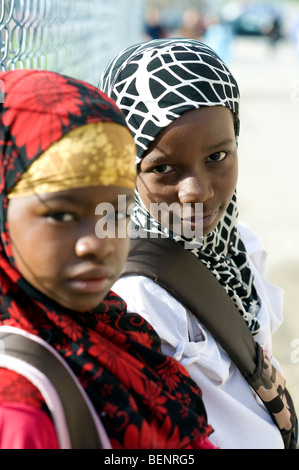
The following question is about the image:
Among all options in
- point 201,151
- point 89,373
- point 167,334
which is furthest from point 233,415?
point 201,151

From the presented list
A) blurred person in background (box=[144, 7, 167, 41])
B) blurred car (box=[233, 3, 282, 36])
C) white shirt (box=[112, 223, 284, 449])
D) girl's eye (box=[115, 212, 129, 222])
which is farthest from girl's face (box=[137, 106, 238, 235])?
blurred car (box=[233, 3, 282, 36])

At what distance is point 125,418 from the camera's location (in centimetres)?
125

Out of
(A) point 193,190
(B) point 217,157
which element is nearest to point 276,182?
(B) point 217,157

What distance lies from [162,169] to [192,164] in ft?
0.30

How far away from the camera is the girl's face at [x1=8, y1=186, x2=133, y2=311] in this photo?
1.19m

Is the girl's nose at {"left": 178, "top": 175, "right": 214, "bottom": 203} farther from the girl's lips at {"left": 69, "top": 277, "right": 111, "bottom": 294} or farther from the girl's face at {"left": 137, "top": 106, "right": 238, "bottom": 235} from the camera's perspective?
the girl's lips at {"left": 69, "top": 277, "right": 111, "bottom": 294}

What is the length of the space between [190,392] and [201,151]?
26.2 inches

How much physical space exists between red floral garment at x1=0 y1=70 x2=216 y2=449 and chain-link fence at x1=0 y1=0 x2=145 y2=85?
2.57ft

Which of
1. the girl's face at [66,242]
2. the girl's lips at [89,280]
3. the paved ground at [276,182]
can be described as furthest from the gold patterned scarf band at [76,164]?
the paved ground at [276,182]

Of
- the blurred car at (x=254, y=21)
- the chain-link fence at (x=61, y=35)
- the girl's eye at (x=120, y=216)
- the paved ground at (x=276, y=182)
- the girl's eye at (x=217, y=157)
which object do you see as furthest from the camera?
the blurred car at (x=254, y=21)

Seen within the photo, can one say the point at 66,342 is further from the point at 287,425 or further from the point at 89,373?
the point at 287,425

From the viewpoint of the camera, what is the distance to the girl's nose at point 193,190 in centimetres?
170

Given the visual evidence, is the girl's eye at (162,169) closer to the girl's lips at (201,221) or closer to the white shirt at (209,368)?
the girl's lips at (201,221)
